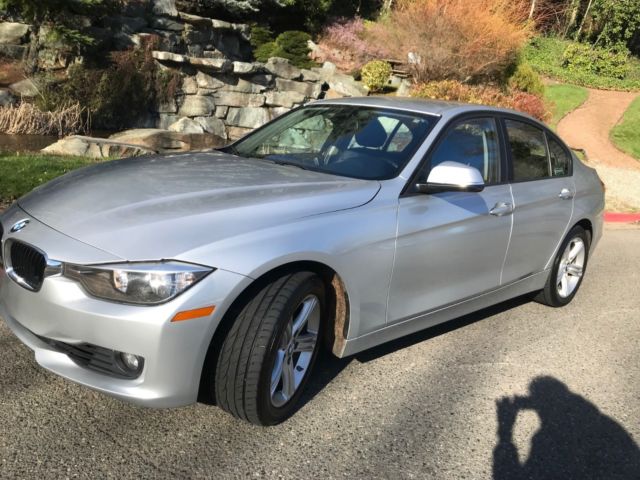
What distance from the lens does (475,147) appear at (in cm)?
416

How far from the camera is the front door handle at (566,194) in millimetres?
4798

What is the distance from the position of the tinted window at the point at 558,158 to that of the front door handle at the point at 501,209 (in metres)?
0.96

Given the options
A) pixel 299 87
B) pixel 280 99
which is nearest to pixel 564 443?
pixel 280 99

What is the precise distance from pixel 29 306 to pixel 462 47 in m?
16.5

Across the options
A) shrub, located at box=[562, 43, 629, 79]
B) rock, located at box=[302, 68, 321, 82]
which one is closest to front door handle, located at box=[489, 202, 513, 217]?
rock, located at box=[302, 68, 321, 82]

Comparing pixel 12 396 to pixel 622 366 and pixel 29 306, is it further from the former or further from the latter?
pixel 622 366

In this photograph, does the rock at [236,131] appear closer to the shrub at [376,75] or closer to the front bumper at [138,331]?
the shrub at [376,75]

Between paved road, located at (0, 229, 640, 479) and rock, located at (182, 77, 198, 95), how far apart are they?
13269 millimetres

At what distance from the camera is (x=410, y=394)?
3.59 meters

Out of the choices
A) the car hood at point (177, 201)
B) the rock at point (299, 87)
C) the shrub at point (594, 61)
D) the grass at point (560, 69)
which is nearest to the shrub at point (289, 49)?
the rock at point (299, 87)

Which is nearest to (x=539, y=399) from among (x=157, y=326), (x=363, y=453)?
(x=363, y=453)


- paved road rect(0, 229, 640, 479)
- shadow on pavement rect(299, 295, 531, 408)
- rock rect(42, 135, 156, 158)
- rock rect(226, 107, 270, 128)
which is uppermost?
paved road rect(0, 229, 640, 479)

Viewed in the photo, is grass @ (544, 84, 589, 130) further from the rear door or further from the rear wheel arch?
the rear wheel arch

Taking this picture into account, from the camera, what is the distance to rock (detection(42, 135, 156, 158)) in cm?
982
